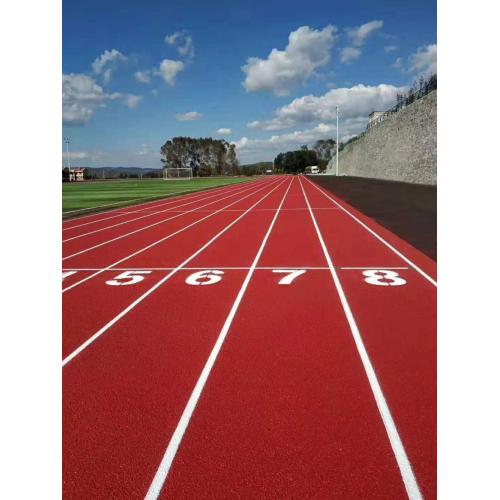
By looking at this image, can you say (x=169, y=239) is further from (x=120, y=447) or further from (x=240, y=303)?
(x=120, y=447)

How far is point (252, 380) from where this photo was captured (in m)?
3.40

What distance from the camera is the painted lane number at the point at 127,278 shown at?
6.50 metres

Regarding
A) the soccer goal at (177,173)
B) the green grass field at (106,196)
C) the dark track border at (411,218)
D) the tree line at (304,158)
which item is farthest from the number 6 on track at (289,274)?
the tree line at (304,158)

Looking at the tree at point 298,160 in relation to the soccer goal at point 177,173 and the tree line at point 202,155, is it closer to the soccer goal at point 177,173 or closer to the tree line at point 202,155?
the tree line at point 202,155

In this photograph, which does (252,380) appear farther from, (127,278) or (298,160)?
(298,160)

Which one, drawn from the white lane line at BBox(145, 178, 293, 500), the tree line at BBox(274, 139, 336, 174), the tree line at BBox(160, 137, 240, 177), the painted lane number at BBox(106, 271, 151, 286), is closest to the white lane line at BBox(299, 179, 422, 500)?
the white lane line at BBox(145, 178, 293, 500)

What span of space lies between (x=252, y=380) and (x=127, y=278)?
13.1 ft

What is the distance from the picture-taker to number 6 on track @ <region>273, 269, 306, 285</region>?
618 centimetres
